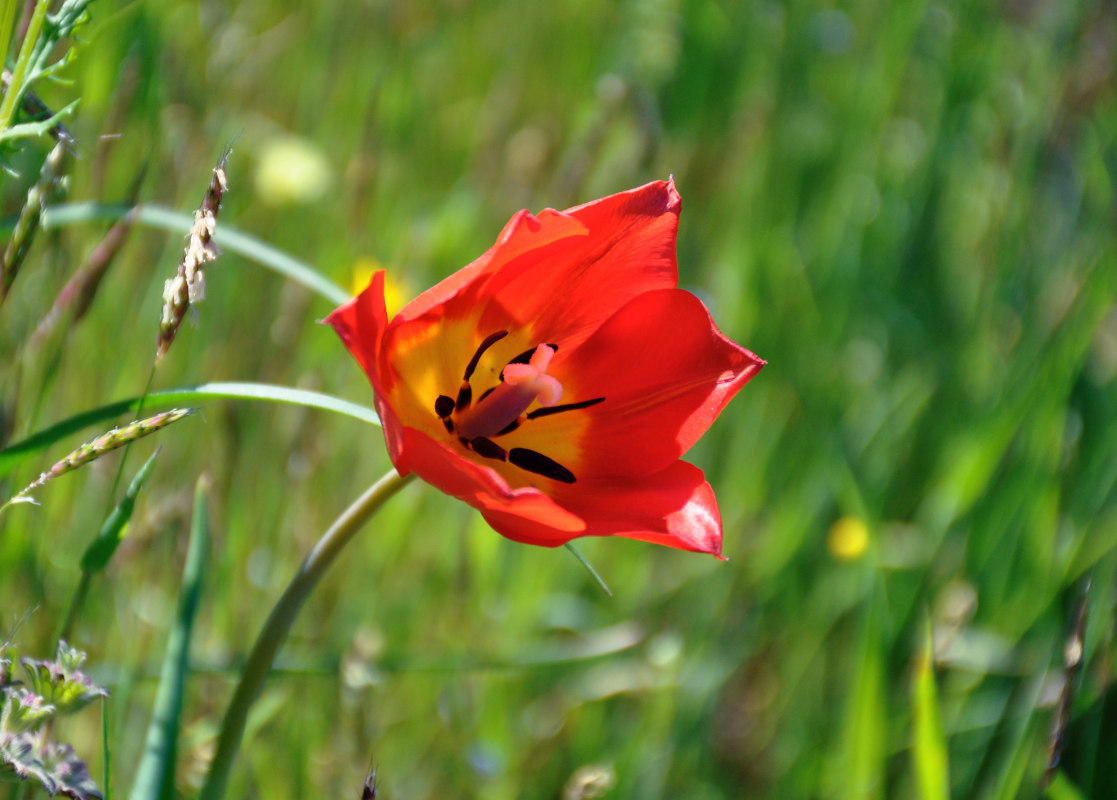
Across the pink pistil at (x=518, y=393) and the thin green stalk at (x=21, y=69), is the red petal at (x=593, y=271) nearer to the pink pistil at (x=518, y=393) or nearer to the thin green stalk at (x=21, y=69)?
the pink pistil at (x=518, y=393)

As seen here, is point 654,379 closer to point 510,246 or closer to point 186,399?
point 510,246

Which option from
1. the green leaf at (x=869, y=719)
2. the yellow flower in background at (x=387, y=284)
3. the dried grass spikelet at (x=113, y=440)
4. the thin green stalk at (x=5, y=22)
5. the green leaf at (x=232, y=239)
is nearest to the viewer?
the dried grass spikelet at (x=113, y=440)

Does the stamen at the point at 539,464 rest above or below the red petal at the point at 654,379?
below

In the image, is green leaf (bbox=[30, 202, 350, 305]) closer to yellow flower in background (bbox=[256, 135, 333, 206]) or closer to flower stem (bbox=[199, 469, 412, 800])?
flower stem (bbox=[199, 469, 412, 800])

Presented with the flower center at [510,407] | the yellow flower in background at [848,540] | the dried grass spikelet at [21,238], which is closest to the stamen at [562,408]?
the flower center at [510,407]

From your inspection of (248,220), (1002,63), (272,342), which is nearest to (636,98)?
(272,342)

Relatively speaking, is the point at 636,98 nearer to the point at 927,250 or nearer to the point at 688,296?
the point at 688,296

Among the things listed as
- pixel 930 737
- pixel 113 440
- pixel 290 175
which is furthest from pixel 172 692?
pixel 290 175

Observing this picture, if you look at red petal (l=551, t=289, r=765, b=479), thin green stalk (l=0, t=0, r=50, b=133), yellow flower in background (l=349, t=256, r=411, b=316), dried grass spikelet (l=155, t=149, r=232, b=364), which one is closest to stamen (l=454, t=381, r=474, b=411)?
red petal (l=551, t=289, r=765, b=479)
